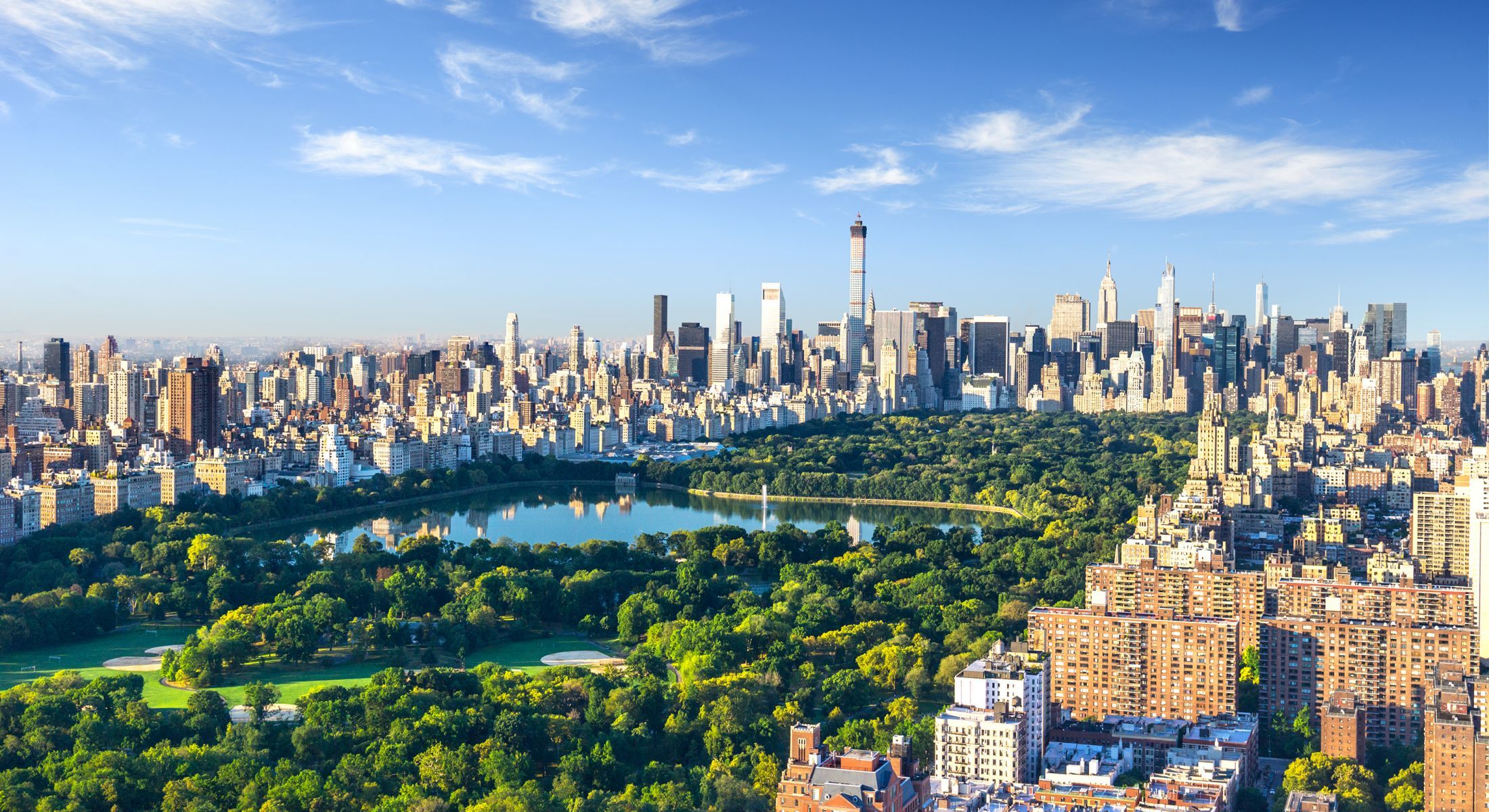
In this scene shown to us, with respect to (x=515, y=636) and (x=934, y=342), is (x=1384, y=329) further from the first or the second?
(x=515, y=636)

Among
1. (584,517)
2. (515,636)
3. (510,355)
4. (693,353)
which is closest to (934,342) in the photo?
(693,353)

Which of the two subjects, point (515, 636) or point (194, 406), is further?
point (194, 406)

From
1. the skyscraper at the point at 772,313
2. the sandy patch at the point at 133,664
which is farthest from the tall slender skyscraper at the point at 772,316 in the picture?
the sandy patch at the point at 133,664

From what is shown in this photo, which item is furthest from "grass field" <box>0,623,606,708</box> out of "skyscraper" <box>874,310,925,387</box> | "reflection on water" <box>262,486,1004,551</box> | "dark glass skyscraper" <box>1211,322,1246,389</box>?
"skyscraper" <box>874,310,925,387</box>

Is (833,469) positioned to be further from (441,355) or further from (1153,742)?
A: (441,355)

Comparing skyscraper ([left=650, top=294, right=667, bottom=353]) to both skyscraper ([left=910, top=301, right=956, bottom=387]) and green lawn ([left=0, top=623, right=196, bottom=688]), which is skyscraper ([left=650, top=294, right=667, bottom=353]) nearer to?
skyscraper ([left=910, top=301, right=956, bottom=387])

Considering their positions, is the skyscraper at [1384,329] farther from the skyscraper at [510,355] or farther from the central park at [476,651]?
the skyscraper at [510,355]
